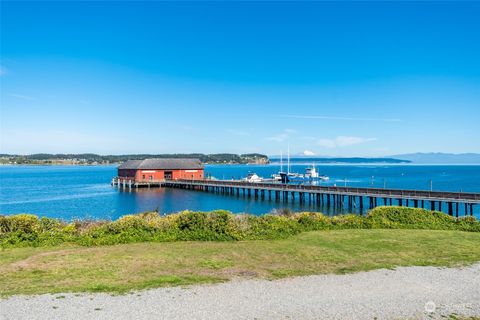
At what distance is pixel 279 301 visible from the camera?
8922 mm

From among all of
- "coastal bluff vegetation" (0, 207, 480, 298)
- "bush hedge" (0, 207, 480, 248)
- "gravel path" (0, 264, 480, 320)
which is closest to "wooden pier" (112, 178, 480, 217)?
"coastal bluff vegetation" (0, 207, 480, 298)

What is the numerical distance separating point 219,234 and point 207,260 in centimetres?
414

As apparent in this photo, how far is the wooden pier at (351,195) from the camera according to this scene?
123 ft

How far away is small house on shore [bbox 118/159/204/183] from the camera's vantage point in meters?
76.2

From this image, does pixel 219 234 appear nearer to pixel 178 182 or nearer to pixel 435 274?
pixel 435 274

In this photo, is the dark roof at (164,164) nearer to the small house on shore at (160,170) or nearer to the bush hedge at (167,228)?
the small house on shore at (160,170)

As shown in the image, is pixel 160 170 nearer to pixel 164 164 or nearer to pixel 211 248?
pixel 164 164

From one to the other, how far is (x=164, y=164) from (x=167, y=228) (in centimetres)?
6339

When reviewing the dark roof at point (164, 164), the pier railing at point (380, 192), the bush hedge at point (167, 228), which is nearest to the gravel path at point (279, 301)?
the bush hedge at point (167, 228)

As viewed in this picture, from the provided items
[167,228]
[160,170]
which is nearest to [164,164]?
[160,170]

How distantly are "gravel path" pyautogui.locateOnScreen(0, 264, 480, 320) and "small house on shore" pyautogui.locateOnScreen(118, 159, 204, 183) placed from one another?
221 feet

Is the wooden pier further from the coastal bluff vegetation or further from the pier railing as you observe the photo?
the coastal bluff vegetation

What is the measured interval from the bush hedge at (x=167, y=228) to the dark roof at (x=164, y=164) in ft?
196

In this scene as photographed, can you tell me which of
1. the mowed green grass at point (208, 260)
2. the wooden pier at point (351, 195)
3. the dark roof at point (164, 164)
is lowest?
the wooden pier at point (351, 195)
